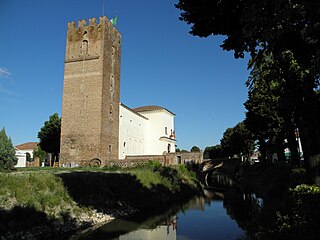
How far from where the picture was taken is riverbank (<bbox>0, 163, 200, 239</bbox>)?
12594 millimetres

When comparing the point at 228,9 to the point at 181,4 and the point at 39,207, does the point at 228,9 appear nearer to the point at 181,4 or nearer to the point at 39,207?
the point at 181,4

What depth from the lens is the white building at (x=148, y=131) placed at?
48175mm

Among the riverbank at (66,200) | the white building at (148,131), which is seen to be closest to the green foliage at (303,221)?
the riverbank at (66,200)

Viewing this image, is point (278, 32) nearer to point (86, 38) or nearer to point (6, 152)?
point (6, 152)

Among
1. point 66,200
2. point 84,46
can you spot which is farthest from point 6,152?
point 84,46

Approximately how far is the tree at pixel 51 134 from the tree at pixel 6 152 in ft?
97.8

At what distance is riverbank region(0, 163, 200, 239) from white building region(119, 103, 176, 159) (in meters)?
22.3

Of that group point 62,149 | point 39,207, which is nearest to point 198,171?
point 62,149

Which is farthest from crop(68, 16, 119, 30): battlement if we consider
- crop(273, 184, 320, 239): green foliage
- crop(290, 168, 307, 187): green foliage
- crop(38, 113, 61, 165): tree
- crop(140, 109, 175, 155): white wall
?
crop(273, 184, 320, 239): green foliage

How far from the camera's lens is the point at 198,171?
47.4 m

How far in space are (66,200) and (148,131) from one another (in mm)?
42233

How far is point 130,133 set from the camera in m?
49.1

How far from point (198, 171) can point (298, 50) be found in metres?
39.3

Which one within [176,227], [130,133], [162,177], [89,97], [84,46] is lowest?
[176,227]
